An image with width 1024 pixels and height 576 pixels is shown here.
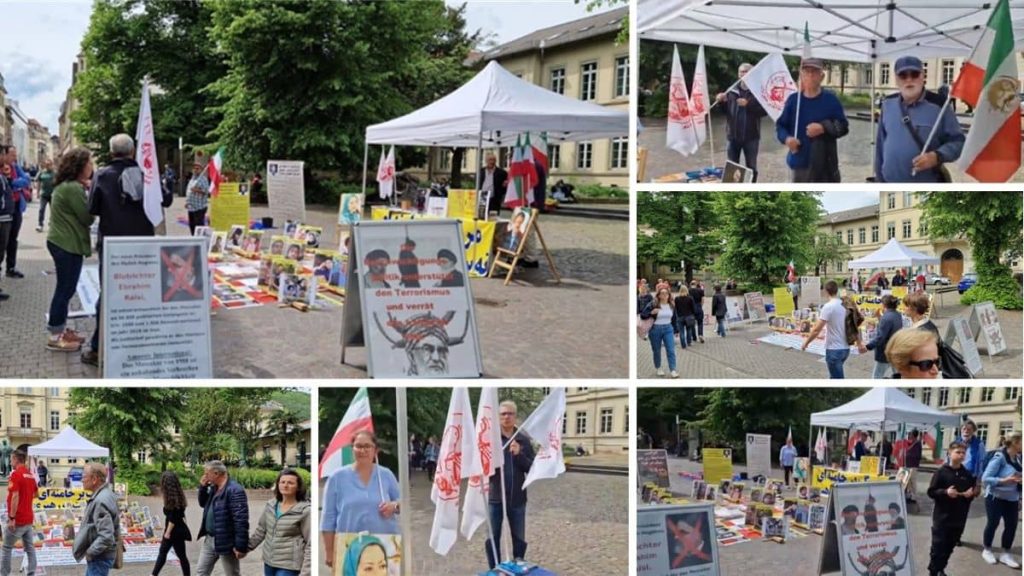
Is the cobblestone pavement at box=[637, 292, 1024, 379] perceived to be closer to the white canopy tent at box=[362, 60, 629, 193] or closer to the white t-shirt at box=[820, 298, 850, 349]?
the white t-shirt at box=[820, 298, 850, 349]

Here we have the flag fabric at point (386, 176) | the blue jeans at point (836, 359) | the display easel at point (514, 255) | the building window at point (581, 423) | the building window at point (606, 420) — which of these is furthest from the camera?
the flag fabric at point (386, 176)

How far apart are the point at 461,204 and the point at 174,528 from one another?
6.53 metres

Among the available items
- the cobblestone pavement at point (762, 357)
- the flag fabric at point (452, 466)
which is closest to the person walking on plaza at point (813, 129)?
the cobblestone pavement at point (762, 357)

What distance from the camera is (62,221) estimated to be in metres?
6.24

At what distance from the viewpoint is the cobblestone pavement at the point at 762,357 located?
5.94 m

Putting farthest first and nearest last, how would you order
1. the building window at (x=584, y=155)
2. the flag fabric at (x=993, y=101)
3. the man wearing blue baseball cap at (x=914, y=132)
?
the building window at (x=584, y=155)
the man wearing blue baseball cap at (x=914, y=132)
the flag fabric at (x=993, y=101)

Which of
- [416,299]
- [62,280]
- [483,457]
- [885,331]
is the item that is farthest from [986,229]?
[62,280]

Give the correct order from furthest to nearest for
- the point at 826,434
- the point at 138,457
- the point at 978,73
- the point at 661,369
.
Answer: the point at 826,434 → the point at 138,457 → the point at 661,369 → the point at 978,73

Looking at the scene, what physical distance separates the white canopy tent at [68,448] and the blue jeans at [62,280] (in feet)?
2.86

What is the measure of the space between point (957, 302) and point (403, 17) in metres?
22.3

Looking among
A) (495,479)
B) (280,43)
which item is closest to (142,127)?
(495,479)

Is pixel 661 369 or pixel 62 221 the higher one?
pixel 62 221

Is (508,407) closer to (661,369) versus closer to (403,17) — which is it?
(661,369)

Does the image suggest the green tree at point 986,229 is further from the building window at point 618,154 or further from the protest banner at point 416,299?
the building window at point 618,154
